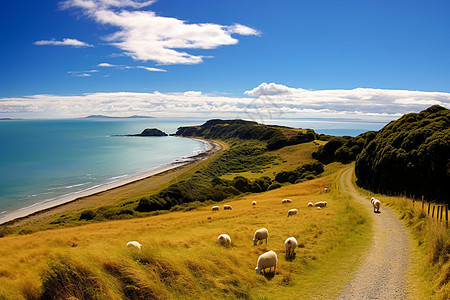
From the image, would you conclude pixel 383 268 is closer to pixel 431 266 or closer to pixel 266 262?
pixel 431 266

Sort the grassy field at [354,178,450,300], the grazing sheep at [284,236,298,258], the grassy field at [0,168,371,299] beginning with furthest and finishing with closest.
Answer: the grazing sheep at [284,236,298,258], the grassy field at [354,178,450,300], the grassy field at [0,168,371,299]

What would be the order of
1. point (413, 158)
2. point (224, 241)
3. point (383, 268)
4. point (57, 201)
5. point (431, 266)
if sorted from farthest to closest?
point (57, 201) → point (413, 158) → point (224, 241) → point (383, 268) → point (431, 266)

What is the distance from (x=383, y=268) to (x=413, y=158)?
28338mm

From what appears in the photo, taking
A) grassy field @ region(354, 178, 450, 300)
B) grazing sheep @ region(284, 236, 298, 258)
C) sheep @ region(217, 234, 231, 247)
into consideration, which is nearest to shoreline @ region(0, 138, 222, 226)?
sheep @ region(217, 234, 231, 247)

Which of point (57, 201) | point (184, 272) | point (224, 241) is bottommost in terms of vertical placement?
point (57, 201)

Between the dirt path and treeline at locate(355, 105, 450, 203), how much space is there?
56.4 ft

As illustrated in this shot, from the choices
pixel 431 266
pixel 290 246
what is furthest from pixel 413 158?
pixel 290 246

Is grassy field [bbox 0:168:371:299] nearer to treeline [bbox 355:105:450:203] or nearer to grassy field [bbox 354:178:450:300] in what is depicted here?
grassy field [bbox 354:178:450:300]

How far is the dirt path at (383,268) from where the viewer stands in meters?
9.63

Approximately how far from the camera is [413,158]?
33.5m

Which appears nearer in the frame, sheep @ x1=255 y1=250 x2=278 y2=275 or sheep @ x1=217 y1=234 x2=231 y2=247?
sheep @ x1=255 y1=250 x2=278 y2=275

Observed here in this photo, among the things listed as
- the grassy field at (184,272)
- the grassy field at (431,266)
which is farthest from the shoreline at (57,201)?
the grassy field at (431,266)

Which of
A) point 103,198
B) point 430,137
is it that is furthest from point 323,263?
point 103,198

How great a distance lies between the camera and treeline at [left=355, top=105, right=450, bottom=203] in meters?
30.0
